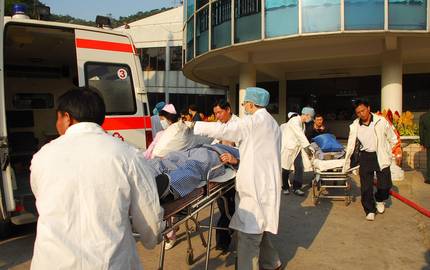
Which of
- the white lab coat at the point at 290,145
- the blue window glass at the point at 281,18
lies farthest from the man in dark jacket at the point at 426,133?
the blue window glass at the point at 281,18

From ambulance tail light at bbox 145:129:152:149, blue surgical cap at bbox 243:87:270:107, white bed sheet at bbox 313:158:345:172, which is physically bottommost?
white bed sheet at bbox 313:158:345:172

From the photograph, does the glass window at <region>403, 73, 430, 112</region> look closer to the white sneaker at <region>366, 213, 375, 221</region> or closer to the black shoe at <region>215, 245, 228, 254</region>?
the white sneaker at <region>366, 213, 375, 221</region>

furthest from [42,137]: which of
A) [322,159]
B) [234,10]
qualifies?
[234,10]

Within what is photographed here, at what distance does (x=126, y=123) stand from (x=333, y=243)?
3.00m

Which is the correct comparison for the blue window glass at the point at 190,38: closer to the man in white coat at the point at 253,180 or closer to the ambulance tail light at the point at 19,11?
the ambulance tail light at the point at 19,11

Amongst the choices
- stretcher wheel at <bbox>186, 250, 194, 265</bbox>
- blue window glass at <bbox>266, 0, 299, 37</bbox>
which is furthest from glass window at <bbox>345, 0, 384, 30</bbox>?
stretcher wheel at <bbox>186, 250, 194, 265</bbox>

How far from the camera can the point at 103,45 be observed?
5023mm

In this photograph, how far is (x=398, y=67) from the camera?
46.8ft

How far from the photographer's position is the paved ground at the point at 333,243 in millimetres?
4305

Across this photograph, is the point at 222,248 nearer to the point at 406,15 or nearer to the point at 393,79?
the point at 406,15

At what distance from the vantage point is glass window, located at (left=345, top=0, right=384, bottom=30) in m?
12.2

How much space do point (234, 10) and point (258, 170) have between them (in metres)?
11.7

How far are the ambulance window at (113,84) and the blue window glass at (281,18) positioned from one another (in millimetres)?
8506

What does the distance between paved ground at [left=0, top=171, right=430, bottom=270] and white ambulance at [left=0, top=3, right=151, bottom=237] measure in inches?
42.9
